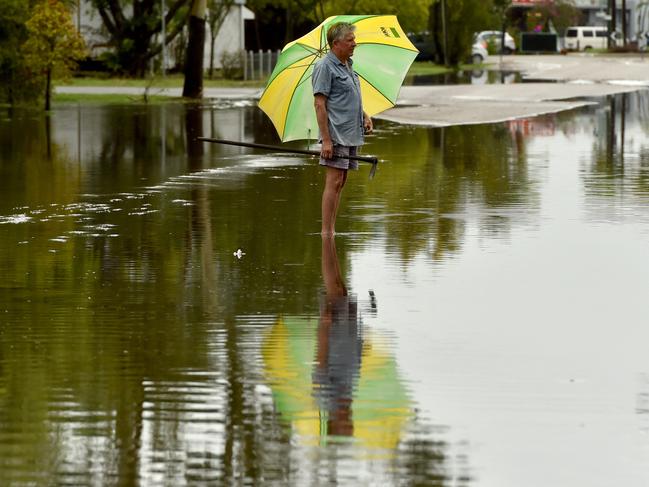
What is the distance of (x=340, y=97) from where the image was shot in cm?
1235

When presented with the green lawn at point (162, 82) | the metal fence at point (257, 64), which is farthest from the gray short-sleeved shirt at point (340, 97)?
the metal fence at point (257, 64)

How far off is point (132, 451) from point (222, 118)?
2514 centimetres

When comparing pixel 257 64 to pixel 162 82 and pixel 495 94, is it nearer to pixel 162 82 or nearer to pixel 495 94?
pixel 162 82

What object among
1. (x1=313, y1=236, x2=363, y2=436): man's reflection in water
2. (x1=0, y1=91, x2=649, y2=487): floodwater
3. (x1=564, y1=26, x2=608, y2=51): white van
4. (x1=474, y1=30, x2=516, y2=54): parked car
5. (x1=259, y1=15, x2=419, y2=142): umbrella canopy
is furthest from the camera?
(x1=564, y1=26, x2=608, y2=51): white van

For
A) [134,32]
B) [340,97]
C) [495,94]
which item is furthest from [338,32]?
[134,32]

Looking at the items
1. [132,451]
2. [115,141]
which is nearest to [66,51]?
[115,141]

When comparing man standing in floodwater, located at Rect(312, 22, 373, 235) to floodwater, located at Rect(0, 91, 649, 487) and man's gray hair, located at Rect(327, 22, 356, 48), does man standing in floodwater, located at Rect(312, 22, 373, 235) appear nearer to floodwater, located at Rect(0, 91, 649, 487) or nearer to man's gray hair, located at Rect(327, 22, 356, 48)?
man's gray hair, located at Rect(327, 22, 356, 48)

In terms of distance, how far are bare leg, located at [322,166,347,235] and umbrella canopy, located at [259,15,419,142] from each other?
25.4 inches

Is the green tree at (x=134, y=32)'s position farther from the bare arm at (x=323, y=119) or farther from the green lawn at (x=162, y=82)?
the bare arm at (x=323, y=119)

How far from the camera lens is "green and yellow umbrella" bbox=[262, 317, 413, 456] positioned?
22.3 feet

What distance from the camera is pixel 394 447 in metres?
6.57

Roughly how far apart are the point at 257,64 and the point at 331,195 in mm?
43713

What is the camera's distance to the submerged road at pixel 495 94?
31094 millimetres

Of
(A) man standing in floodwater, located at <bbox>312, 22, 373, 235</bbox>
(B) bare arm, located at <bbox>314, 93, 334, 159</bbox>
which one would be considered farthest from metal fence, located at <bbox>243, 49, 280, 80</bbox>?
(B) bare arm, located at <bbox>314, 93, 334, 159</bbox>
